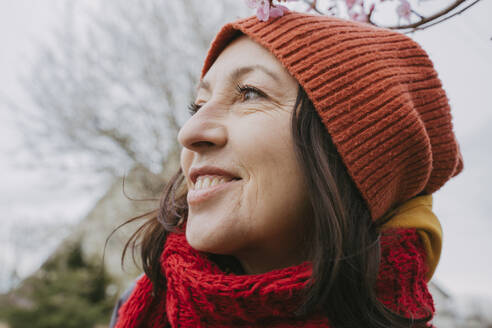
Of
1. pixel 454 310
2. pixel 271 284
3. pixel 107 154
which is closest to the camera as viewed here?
pixel 271 284

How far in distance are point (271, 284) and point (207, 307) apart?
28 cm

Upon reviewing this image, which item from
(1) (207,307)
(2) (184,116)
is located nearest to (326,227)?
(1) (207,307)

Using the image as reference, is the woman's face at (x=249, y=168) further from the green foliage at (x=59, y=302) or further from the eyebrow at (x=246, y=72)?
the green foliage at (x=59, y=302)

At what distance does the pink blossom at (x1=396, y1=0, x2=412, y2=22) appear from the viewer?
153 cm

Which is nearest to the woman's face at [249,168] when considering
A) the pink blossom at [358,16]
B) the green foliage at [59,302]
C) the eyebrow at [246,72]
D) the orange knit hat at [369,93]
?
the eyebrow at [246,72]

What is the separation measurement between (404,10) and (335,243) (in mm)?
1038

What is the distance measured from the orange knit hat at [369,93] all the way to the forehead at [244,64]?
0.05 meters

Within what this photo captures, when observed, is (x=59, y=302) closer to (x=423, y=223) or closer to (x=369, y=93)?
(x=423, y=223)

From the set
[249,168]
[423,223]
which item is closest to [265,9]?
[249,168]

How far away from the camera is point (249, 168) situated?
139cm

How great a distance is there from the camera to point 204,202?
1.46 metres

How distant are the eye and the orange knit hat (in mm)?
163

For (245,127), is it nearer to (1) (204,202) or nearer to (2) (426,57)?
(1) (204,202)

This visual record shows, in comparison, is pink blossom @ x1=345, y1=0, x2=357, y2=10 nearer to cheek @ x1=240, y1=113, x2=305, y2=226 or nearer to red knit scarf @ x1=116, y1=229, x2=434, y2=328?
cheek @ x1=240, y1=113, x2=305, y2=226
